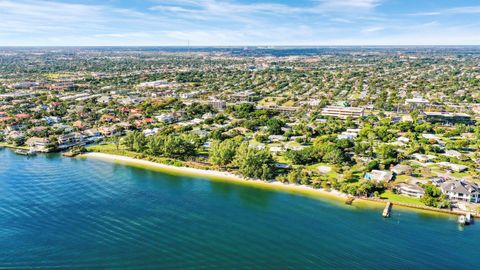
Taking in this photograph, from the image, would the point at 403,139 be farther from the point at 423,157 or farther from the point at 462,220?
the point at 462,220

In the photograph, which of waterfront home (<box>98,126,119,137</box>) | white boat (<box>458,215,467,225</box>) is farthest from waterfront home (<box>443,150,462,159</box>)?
waterfront home (<box>98,126,119,137</box>)

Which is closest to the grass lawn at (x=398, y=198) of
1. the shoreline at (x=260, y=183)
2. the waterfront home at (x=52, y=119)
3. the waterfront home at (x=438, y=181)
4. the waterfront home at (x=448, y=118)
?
the shoreline at (x=260, y=183)

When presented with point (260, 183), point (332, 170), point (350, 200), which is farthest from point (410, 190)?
point (260, 183)

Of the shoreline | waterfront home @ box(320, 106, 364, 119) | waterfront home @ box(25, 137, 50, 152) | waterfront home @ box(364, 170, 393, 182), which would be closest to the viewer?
the shoreline

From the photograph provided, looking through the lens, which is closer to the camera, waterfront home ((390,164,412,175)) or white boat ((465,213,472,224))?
white boat ((465,213,472,224))

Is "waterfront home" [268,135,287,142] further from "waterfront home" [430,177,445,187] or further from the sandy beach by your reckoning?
"waterfront home" [430,177,445,187]

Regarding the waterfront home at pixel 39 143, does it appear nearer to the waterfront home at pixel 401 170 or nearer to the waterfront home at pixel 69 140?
the waterfront home at pixel 69 140
